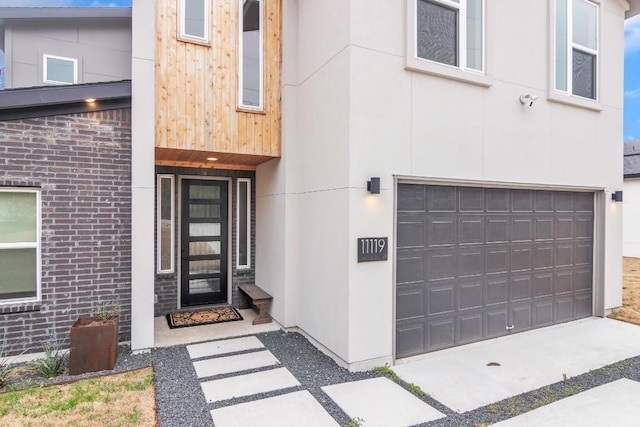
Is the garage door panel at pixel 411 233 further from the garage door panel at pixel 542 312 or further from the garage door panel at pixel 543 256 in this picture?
the garage door panel at pixel 542 312

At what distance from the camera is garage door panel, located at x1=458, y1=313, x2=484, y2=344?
5.57 meters

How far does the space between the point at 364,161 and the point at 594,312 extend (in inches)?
236

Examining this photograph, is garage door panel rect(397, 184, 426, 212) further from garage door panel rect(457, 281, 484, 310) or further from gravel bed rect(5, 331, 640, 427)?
gravel bed rect(5, 331, 640, 427)

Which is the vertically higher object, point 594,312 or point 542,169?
point 542,169

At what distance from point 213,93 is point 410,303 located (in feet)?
14.7

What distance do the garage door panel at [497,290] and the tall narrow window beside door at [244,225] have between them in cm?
463

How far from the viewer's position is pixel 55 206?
198 inches

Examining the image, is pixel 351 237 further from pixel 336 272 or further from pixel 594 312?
pixel 594 312

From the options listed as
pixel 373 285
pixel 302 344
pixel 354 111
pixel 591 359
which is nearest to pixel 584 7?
pixel 354 111

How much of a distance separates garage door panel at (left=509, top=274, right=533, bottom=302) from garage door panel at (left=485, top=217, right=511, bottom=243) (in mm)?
724

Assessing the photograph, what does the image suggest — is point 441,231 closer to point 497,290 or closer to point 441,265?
point 441,265

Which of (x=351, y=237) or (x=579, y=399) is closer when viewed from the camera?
(x=579, y=399)

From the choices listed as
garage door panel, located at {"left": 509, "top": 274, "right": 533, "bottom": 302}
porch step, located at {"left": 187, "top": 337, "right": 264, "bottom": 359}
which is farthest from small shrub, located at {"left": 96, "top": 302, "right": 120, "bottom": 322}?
garage door panel, located at {"left": 509, "top": 274, "right": 533, "bottom": 302}

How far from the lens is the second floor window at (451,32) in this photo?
205 inches
